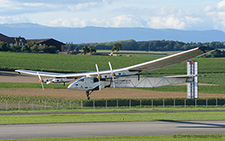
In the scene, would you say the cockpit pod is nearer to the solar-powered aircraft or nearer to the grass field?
the solar-powered aircraft

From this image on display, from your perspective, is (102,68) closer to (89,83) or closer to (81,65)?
(81,65)

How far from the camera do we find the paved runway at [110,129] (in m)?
41.5

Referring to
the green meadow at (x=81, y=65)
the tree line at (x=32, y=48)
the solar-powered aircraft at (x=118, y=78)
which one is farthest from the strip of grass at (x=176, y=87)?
the tree line at (x=32, y=48)

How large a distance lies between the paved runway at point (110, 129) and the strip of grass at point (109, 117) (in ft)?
10.4

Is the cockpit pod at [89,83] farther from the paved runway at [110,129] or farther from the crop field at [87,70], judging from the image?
the crop field at [87,70]

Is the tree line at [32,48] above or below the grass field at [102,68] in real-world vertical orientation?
above

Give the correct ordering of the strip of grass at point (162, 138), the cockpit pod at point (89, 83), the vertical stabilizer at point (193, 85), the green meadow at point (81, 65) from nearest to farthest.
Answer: the strip of grass at point (162, 138) < the cockpit pod at point (89, 83) < the vertical stabilizer at point (193, 85) < the green meadow at point (81, 65)

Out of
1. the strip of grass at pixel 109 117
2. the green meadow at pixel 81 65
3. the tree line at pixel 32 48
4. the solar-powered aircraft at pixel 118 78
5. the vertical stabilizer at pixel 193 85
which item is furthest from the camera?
the tree line at pixel 32 48

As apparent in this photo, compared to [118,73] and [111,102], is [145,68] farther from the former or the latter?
[111,102]

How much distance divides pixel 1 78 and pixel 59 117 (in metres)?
56.6

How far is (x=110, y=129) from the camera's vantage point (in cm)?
4469

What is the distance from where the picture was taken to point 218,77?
118 m

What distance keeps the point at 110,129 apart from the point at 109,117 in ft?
35.0

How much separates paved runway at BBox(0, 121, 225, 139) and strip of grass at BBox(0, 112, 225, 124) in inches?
125
